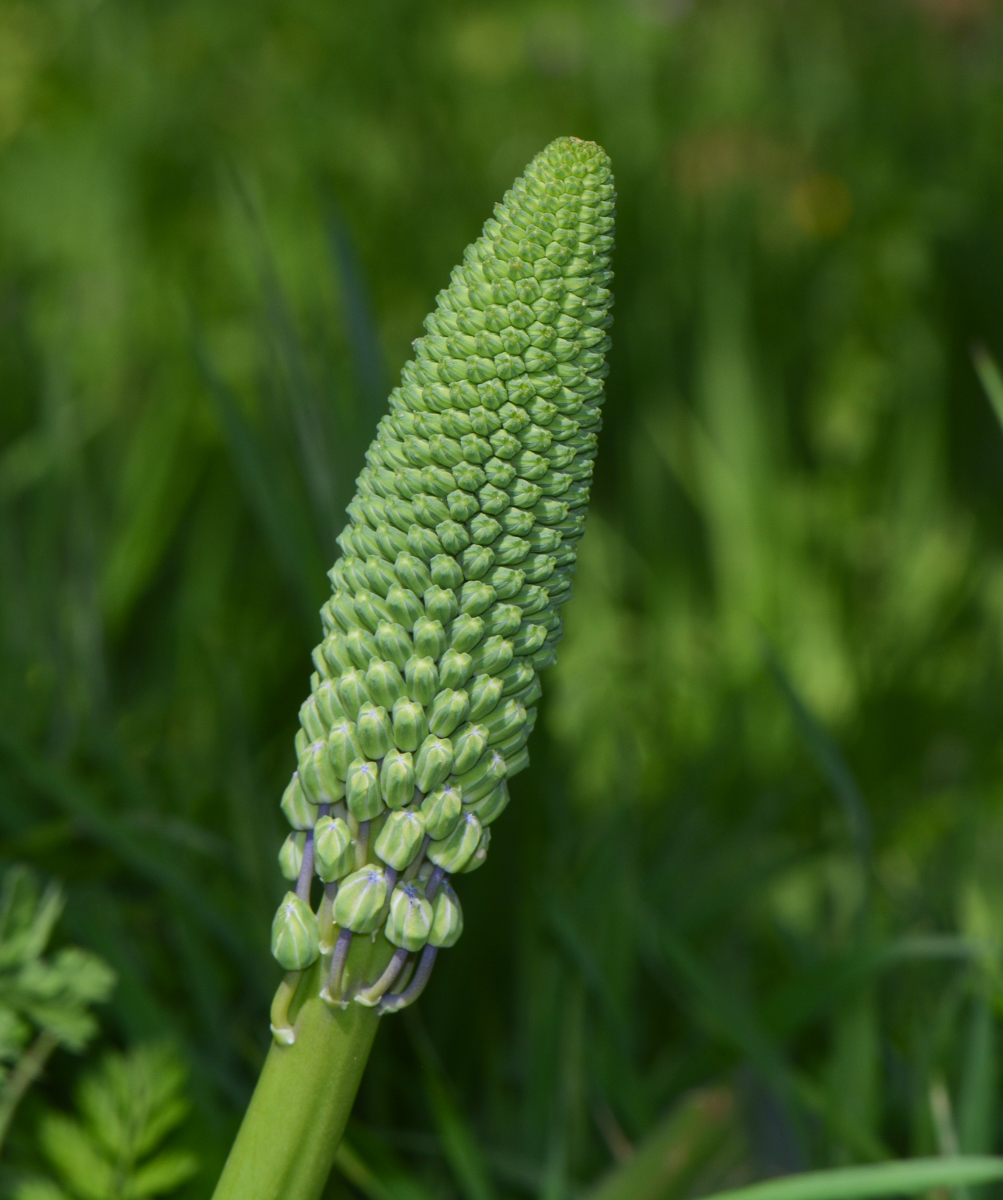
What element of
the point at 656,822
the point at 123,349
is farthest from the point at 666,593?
the point at 123,349

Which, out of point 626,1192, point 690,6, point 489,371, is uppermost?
point 690,6

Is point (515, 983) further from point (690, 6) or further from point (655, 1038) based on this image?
point (690, 6)

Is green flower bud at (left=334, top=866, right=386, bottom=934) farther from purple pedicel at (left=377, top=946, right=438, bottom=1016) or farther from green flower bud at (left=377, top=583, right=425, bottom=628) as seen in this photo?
green flower bud at (left=377, top=583, right=425, bottom=628)

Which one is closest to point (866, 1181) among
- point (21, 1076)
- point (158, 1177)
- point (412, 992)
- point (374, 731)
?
point (412, 992)

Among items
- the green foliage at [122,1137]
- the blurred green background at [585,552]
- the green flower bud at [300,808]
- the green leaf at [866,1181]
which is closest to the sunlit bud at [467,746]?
the green flower bud at [300,808]

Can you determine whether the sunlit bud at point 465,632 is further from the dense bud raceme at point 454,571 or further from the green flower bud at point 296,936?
the green flower bud at point 296,936
